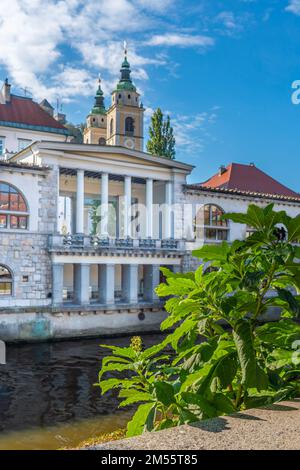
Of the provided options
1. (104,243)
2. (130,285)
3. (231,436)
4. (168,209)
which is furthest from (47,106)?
(231,436)

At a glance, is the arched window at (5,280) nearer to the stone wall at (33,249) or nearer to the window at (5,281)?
the window at (5,281)

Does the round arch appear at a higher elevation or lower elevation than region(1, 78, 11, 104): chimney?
lower

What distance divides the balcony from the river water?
20.9 ft

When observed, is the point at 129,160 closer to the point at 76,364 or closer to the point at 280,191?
the point at 76,364

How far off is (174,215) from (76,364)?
14.5 meters

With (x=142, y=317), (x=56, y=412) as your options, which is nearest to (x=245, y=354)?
(x=56, y=412)

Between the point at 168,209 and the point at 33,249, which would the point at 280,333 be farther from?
the point at 168,209

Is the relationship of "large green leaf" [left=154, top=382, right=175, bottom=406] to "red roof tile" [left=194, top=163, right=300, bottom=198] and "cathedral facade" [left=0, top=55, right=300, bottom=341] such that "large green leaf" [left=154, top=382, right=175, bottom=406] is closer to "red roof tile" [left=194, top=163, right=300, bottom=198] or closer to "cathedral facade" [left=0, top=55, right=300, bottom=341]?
"cathedral facade" [left=0, top=55, right=300, bottom=341]

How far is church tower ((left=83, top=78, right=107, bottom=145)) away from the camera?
235ft

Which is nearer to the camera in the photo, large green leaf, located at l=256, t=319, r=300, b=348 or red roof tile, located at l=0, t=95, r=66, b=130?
large green leaf, located at l=256, t=319, r=300, b=348

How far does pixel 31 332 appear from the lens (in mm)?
25531

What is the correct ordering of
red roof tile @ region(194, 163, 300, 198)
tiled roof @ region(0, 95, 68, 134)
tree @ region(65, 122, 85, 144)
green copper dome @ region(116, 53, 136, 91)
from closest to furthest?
1. tiled roof @ region(0, 95, 68, 134)
2. red roof tile @ region(194, 163, 300, 198)
3. green copper dome @ region(116, 53, 136, 91)
4. tree @ region(65, 122, 85, 144)

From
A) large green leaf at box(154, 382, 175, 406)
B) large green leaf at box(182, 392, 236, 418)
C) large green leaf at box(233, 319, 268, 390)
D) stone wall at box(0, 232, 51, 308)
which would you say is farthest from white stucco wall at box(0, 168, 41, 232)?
large green leaf at box(233, 319, 268, 390)
